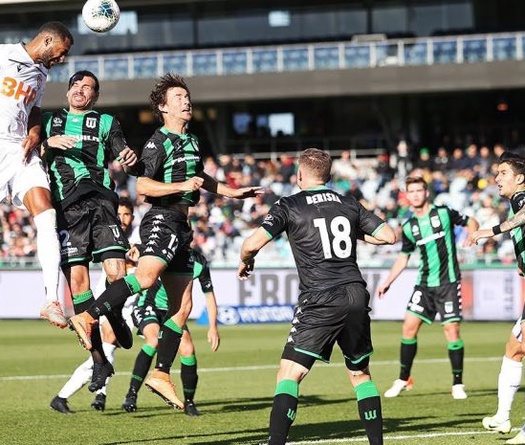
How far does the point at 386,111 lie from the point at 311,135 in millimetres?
2746

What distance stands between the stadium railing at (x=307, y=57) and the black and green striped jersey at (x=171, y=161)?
26747 mm

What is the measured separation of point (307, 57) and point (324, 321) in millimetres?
29544

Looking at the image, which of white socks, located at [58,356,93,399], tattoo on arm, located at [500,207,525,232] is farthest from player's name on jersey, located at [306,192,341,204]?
white socks, located at [58,356,93,399]

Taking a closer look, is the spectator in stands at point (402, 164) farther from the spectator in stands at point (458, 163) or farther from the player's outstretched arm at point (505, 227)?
Result: the player's outstretched arm at point (505, 227)

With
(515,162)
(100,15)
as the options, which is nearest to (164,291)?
(100,15)

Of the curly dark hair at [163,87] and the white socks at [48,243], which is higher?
the curly dark hair at [163,87]

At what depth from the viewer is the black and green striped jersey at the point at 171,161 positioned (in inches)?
388

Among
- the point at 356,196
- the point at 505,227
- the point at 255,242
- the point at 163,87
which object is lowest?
the point at 255,242

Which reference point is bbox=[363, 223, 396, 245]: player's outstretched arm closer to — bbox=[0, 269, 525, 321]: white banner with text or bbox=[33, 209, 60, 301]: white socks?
bbox=[33, 209, 60, 301]: white socks

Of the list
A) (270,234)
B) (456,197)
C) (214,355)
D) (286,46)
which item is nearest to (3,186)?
(270,234)

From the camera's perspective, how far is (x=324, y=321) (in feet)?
26.5

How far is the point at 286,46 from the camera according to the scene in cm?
3750

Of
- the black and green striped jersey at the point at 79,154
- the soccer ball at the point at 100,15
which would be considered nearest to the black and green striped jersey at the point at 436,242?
the black and green striped jersey at the point at 79,154

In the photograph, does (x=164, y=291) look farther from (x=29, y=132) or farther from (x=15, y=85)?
(x=15, y=85)
